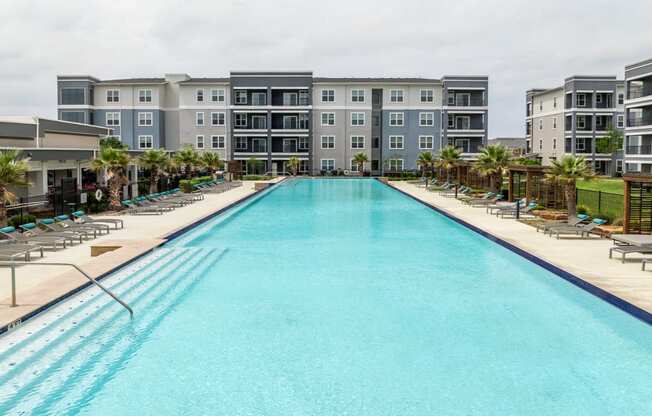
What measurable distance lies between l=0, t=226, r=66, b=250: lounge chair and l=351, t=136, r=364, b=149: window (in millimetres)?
58920

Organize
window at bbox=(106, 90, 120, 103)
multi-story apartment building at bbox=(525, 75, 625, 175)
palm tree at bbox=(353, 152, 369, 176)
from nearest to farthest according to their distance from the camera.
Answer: palm tree at bbox=(353, 152, 369, 176), window at bbox=(106, 90, 120, 103), multi-story apartment building at bbox=(525, 75, 625, 175)

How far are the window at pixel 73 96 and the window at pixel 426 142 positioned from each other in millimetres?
37907

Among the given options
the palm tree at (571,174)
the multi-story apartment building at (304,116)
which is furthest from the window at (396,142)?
the palm tree at (571,174)

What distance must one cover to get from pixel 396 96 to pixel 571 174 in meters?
53.2

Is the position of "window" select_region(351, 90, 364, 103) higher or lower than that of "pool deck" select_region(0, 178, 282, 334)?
higher

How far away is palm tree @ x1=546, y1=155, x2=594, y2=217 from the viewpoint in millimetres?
23750

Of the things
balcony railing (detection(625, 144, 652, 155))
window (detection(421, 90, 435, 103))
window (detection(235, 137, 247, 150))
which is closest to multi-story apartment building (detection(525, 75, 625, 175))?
balcony railing (detection(625, 144, 652, 155))

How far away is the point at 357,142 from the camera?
7594cm

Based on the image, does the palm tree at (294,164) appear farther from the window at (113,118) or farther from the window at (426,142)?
the window at (113,118)

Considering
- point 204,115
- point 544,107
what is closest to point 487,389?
point 204,115

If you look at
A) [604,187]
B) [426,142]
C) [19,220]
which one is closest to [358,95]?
[426,142]

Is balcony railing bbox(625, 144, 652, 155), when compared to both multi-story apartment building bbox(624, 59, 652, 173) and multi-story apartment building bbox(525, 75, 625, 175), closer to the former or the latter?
multi-story apartment building bbox(624, 59, 652, 173)

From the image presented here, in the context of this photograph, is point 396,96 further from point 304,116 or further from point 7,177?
point 7,177

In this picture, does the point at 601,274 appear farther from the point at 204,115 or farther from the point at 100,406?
the point at 204,115
